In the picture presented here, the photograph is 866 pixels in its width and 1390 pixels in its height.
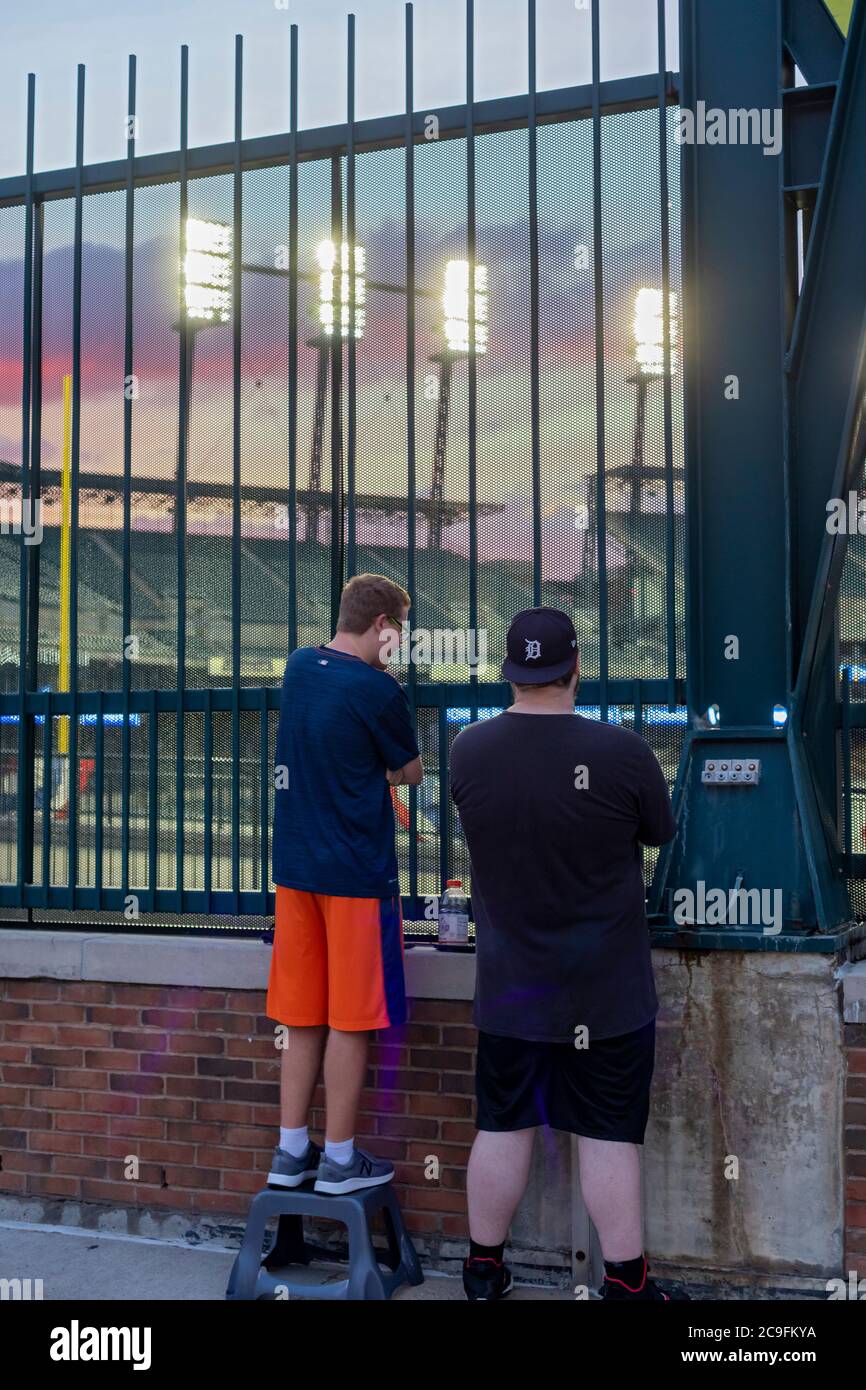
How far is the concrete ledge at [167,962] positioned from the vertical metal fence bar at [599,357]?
1.08 meters

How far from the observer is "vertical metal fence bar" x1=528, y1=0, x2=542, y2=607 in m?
5.03

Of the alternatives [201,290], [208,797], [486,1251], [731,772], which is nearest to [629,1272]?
[486,1251]

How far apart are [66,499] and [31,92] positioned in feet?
5.59

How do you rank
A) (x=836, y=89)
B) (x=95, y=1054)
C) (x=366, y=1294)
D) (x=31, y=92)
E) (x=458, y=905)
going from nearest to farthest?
(x=366, y=1294) → (x=836, y=89) → (x=458, y=905) → (x=95, y=1054) → (x=31, y=92)

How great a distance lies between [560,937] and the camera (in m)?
3.98

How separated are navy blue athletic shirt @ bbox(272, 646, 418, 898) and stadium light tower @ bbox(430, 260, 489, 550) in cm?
92

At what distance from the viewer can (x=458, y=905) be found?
5020mm

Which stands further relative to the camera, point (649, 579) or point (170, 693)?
point (170, 693)

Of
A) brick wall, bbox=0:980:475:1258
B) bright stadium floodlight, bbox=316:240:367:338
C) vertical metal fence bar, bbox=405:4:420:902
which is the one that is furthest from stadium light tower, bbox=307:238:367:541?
brick wall, bbox=0:980:475:1258

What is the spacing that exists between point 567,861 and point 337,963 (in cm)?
96

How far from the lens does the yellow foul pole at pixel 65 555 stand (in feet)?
19.0

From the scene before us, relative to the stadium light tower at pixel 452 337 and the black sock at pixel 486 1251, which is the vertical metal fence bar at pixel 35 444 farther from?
the black sock at pixel 486 1251

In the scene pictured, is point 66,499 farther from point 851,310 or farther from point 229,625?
point 851,310

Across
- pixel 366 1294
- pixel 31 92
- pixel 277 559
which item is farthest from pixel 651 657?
pixel 31 92
